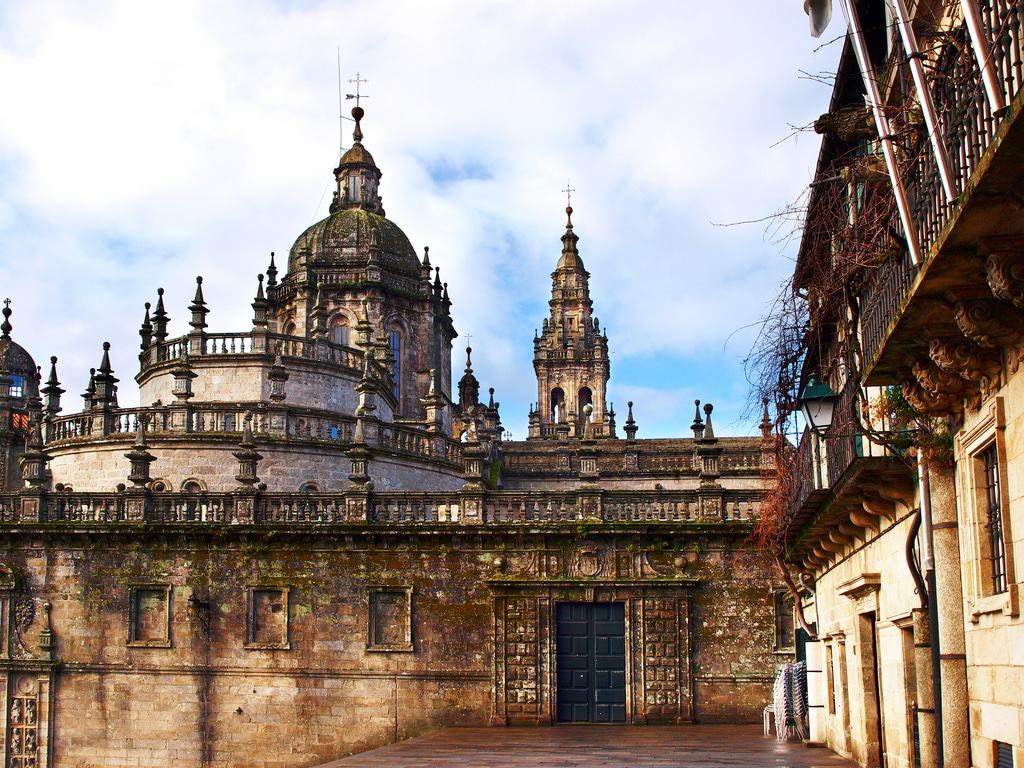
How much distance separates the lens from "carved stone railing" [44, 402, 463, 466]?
3203cm

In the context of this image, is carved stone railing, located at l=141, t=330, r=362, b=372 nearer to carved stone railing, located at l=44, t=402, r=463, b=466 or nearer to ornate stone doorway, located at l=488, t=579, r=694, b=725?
carved stone railing, located at l=44, t=402, r=463, b=466

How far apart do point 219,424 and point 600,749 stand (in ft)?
51.6

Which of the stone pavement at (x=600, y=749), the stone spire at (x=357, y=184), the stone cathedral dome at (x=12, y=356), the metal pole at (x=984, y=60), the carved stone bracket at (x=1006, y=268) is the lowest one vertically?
the stone pavement at (x=600, y=749)

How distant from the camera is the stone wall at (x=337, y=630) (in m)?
25.8

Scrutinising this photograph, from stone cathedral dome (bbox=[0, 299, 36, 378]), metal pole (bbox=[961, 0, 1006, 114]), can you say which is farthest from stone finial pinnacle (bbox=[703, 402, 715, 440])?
stone cathedral dome (bbox=[0, 299, 36, 378])

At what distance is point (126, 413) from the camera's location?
32625 mm

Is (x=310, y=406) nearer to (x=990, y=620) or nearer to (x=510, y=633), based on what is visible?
(x=510, y=633)

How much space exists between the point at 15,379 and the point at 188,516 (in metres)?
27.8

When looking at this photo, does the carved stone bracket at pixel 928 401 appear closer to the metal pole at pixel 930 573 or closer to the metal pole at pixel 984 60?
the metal pole at pixel 930 573

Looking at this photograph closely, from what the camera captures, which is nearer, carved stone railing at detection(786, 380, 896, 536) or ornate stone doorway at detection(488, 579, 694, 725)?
carved stone railing at detection(786, 380, 896, 536)

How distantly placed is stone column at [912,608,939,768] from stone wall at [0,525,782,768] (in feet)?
45.2

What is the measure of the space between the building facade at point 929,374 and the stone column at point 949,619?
16 millimetres

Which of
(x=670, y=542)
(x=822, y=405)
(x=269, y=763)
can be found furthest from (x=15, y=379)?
(x=822, y=405)

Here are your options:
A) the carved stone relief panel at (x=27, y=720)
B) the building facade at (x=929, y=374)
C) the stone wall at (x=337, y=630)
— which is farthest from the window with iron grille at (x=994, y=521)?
the carved stone relief panel at (x=27, y=720)
